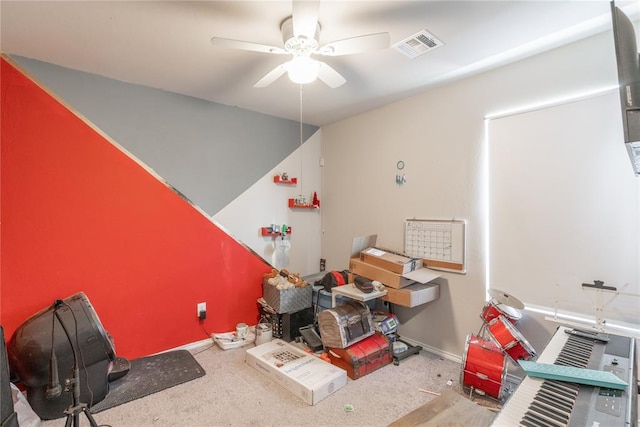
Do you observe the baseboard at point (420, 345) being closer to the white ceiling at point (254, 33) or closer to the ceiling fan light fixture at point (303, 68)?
the white ceiling at point (254, 33)

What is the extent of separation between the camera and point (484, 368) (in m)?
2.07

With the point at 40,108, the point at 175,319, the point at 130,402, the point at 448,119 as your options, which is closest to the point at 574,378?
the point at 448,119

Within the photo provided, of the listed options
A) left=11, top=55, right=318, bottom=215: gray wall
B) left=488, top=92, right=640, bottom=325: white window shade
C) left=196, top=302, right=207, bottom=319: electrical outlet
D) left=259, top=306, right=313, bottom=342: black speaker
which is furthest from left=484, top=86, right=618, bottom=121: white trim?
left=196, top=302, right=207, bottom=319: electrical outlet

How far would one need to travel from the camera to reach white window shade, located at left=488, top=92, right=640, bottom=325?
1914 mm

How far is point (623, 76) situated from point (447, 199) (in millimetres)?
1576

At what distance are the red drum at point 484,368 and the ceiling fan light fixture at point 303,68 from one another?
2169 millimetres

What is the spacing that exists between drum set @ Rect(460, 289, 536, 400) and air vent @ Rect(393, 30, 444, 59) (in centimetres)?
185

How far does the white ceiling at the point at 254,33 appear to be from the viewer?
1.71 metres

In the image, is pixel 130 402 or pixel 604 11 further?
pixel 130 402

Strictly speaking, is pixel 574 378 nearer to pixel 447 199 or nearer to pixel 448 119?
pixel 447 199

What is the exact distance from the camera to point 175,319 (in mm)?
2863

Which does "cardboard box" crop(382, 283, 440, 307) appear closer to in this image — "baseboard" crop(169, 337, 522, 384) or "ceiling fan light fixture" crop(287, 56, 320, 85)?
"baseboard" crop(169, 337, 522, 384)

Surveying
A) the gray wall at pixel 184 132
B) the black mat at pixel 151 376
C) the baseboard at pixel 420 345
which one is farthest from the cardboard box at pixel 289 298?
the gray wall at pixel 184 132

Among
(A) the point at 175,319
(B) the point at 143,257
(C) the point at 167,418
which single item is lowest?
(C) the point at 167,418
